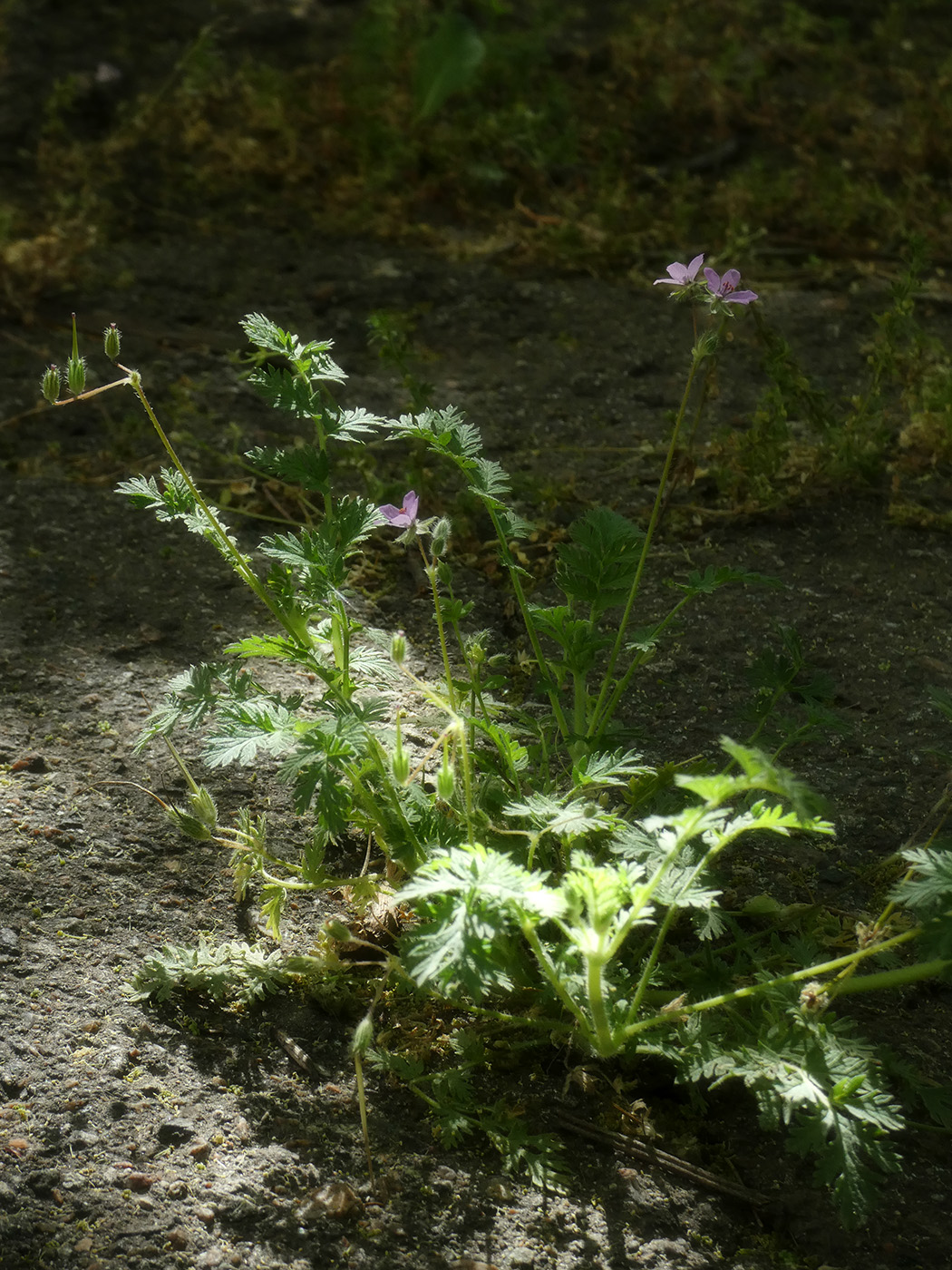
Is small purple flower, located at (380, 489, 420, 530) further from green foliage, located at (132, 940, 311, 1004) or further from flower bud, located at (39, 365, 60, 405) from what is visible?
green foliage, located at (132, 940, 311, 1004)

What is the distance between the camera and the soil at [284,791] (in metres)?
1.65

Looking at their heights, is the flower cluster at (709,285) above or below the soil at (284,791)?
above

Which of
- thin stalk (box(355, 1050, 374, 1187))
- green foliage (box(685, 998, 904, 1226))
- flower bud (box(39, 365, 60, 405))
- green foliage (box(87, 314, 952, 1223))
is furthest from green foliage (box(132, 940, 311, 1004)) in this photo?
flower bud (box(39, 365, 60, 405))

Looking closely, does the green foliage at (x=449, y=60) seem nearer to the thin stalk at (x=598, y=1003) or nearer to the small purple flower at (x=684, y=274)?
the small purple flower at (x=684, y=274)

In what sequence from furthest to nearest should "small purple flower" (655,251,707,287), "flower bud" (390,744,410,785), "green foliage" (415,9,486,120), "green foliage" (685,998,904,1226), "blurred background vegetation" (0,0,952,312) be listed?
"blurred background vegetation" (0,0,952,312) → "green foliage" (415,9,486,120) → "small purple flower" (655,251,707,287) → "flower bud" (390,744,410,785) → "green foliage" (685,998,904,1226)

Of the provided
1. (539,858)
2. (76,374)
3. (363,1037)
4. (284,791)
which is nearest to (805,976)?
(539,858)

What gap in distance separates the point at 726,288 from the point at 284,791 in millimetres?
1256

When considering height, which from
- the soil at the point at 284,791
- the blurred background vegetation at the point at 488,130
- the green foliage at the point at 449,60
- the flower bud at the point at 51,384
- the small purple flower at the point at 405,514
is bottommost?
the soil at the point at 284,791

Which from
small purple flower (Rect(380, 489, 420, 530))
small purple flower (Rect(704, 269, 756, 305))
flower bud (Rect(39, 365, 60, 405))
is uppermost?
small purple flower (Rect(704, 269, 756, 305))

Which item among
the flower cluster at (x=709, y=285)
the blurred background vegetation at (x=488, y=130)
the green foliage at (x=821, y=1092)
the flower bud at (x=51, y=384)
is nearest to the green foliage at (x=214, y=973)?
the green foliage at (x=821, y=1092)

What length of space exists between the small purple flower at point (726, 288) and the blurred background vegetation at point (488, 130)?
2046 millimetres

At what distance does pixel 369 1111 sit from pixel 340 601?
0.78m

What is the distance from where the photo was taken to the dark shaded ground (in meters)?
1.65

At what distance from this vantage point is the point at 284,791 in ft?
7.64
